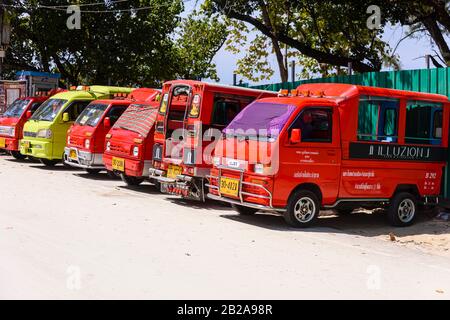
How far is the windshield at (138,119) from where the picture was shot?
1364 cm

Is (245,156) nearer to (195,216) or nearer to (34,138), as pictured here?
(195,216)

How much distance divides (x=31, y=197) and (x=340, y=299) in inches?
288

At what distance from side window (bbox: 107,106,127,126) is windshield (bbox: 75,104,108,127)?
0.61ft

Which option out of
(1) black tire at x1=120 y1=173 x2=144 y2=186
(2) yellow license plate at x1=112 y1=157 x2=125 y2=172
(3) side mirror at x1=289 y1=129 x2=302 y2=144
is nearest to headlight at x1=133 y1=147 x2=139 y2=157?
(2) yellow license plate at x1=112 y1=157 x2=125 y2=172

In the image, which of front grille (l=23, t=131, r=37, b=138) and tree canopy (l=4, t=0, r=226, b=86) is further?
tree canopy (l=4, t=0, r=226, b=86)

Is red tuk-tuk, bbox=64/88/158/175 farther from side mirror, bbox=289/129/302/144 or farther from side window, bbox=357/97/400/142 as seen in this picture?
side mirror, bbox=289/129/302/144

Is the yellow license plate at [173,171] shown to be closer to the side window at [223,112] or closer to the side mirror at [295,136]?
the side window at [223,112]

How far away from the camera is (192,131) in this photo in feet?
38.8

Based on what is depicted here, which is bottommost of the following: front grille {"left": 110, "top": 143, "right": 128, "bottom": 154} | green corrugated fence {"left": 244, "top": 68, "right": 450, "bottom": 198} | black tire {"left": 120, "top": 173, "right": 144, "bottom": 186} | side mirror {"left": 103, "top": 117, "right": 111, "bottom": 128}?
black tire {"left": 120, "top": 173, "right": 144, "bottom": 186}

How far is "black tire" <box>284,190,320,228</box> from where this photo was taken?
988 cm

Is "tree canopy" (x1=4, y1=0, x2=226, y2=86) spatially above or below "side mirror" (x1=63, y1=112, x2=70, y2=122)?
above

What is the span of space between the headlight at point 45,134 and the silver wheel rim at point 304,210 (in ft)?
30.8

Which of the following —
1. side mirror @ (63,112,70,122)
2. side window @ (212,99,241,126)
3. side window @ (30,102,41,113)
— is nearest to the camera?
side window @ (212,99,241,126)

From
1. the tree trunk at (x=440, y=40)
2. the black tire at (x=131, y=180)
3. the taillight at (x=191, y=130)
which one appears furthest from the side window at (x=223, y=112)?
the tree trunk at (x=440, y=40)
